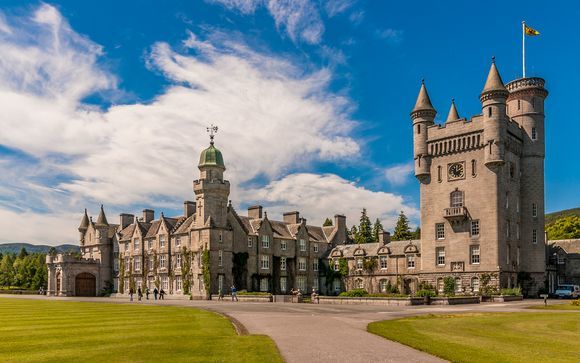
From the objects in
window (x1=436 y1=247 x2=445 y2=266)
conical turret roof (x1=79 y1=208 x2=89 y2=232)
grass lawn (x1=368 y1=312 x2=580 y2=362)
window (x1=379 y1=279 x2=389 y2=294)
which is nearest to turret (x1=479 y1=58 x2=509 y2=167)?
window (x1=436 y1=247 x2=445 y2=266)

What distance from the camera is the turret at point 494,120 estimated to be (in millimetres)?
62156

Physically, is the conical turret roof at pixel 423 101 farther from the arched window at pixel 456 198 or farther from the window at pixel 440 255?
the window at pixel 440 255

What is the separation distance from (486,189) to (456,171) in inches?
179

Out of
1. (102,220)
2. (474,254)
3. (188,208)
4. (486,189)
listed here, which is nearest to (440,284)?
(474,254)

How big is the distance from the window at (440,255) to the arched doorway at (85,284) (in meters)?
51.4

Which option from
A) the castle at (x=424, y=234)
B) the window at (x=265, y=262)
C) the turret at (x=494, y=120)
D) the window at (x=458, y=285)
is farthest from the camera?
the window at (x=265, y=262)

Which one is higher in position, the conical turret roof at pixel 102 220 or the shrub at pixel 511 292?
the conical turret roof at pixel 102 220

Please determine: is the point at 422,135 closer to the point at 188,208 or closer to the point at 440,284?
the point at 440,284

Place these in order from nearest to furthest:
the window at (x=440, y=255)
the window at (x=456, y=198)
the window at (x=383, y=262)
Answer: the window at (x=456, y=198) → the window at (x=440, y=255) → the window at (x=383, y=262)

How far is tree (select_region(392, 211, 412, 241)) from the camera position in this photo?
105 meters

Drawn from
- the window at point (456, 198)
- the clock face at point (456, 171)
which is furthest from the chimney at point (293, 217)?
the clock face at point (456, 171)

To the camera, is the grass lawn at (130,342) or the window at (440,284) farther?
the window at (440,284)

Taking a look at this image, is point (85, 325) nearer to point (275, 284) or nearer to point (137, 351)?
point (137, 351)

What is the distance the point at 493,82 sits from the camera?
63.3 meters
